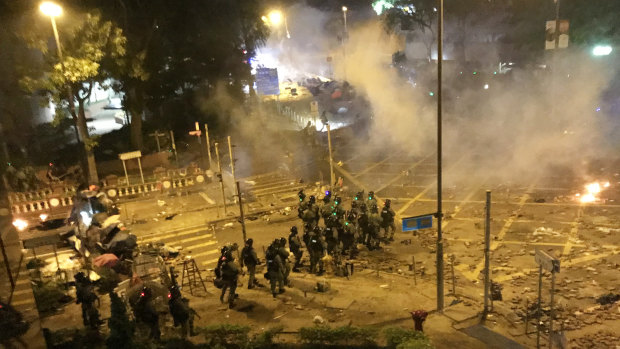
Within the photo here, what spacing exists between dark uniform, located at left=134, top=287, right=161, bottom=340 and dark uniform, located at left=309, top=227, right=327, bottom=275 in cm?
461

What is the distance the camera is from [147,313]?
8070mm

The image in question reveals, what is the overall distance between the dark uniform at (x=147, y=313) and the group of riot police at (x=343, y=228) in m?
4.62

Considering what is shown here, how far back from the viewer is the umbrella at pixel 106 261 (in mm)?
11844

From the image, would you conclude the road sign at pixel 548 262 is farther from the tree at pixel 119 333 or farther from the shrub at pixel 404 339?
the tree at pixel 119 333

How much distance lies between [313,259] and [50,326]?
6034 millimetres

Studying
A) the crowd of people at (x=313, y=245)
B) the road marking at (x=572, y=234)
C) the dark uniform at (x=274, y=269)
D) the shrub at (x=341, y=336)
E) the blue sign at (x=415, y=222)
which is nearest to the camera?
Answer: the shrub at (x=341, y=336)

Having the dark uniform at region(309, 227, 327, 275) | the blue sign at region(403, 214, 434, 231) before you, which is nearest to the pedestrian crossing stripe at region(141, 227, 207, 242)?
the dark uniform at region(309, 227, 327, 275)

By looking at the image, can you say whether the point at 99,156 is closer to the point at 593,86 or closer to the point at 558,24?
the point at 558,24

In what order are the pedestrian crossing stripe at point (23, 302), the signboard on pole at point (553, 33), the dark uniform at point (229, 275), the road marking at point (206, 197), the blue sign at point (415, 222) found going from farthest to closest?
the signboard on pole at point (553, 33) → the road marking at point (206, 197) → the dark uniform at point (229, 275) → the blue sign at point (415, 222) → the pedestrian crossing stripe at point (23, 302)

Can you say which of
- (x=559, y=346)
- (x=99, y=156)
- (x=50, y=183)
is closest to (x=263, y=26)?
(x=99, y=156)

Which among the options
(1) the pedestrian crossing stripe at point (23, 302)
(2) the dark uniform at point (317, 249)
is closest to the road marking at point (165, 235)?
(2) the dark uniform at point (317, 249)

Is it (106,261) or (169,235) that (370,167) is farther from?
(106,261)

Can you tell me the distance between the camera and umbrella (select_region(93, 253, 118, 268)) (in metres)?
11.8

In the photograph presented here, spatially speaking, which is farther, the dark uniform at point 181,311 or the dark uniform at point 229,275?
the dark uniform at point 229,275
